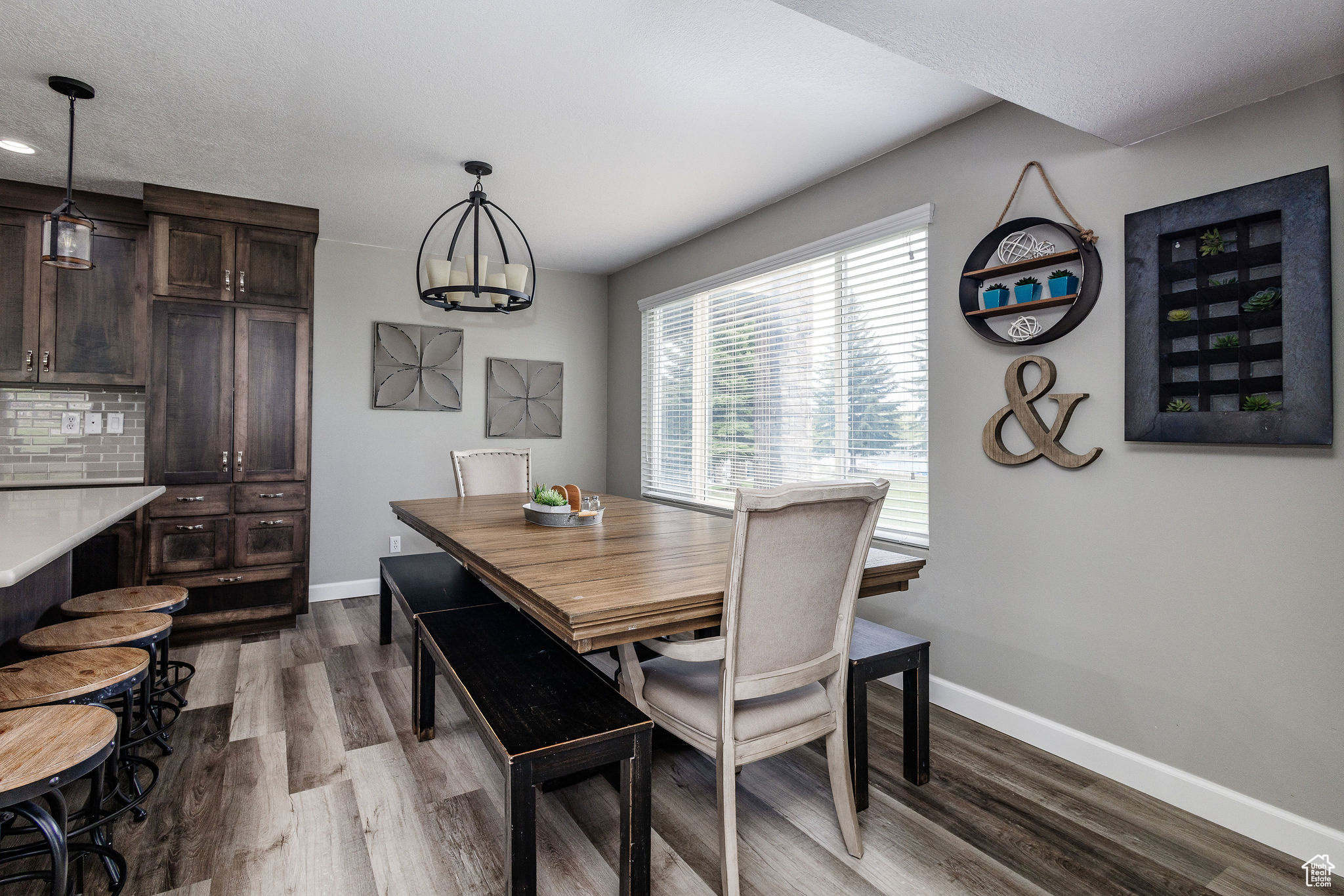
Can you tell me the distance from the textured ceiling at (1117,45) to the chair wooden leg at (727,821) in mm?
1762

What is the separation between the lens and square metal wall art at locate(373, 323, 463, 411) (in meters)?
4.52

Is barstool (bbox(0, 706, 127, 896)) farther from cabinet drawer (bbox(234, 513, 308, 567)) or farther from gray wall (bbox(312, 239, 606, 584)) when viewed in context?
gray wall (bbox(312, 239, 606, 584))

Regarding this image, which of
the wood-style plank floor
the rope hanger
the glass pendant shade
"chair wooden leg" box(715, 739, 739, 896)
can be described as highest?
the rope hanger

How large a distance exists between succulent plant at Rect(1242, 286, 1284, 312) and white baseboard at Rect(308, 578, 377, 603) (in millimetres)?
4810

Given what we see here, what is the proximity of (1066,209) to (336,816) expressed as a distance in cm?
308

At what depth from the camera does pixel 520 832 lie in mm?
1338

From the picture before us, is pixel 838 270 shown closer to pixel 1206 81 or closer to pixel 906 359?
pixel 906 359

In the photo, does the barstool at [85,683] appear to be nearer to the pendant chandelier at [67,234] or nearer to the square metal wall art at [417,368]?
the pendant chandelier at [67,234]

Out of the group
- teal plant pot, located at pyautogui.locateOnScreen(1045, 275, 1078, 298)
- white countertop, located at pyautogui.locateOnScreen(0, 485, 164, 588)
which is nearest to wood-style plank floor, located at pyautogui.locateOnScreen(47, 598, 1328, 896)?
white countertop, located at pyautogui.locateOnScreen(0, 485, 164, 588)

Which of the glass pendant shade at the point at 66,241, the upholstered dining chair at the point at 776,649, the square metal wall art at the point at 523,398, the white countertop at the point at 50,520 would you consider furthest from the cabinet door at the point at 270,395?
the upholstered dining chair at the point at 776,649

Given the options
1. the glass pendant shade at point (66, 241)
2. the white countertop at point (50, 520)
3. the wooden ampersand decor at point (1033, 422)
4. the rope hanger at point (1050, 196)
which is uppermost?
the rope hanger at point (1050, 196)

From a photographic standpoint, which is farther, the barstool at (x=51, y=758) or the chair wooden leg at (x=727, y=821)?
the chair wooden leg at (x=727, y=821)

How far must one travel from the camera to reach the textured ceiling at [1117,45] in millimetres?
1476

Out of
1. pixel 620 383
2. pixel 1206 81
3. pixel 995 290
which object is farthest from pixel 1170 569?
pixel 620 383
